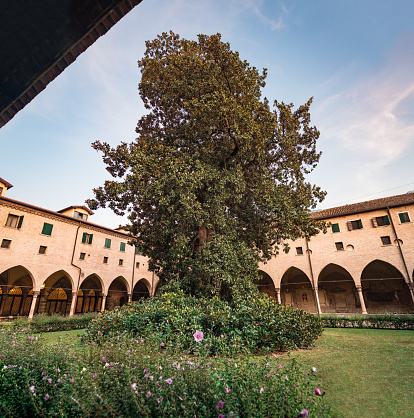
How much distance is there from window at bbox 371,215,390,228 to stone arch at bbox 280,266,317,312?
910cm

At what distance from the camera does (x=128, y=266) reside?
30312mm

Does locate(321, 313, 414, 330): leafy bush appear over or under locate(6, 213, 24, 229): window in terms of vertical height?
under

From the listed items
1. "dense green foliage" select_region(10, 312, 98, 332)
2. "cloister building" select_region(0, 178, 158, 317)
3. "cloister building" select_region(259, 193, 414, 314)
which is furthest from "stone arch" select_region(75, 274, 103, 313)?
"cloister building" select_region(259, 193, 414, 314)

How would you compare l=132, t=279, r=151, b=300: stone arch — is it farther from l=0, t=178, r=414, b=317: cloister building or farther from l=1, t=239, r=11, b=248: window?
l=1, t=239, r=11, b=248: window

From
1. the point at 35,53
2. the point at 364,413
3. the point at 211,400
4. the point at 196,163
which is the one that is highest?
the point at 196,163

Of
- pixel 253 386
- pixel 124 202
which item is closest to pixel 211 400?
pixel 253 386

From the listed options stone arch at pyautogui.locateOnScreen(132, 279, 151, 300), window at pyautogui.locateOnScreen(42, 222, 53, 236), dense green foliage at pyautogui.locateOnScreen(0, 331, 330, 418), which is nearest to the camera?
dense green foliage at pyautogui.locateOnScreen(0, 331, 330, 418)

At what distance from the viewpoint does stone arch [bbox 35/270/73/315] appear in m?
25.4

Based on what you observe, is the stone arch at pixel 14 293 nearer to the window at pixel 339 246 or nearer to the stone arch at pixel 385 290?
the window at pixel 339 246

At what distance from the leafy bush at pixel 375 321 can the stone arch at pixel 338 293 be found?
11.1m

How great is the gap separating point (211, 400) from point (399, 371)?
16.3ft

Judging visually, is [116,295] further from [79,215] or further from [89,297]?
[79,215]

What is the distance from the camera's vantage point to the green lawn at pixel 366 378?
3.70 meters

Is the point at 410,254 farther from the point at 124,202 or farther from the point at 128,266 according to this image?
the point at 128,266
